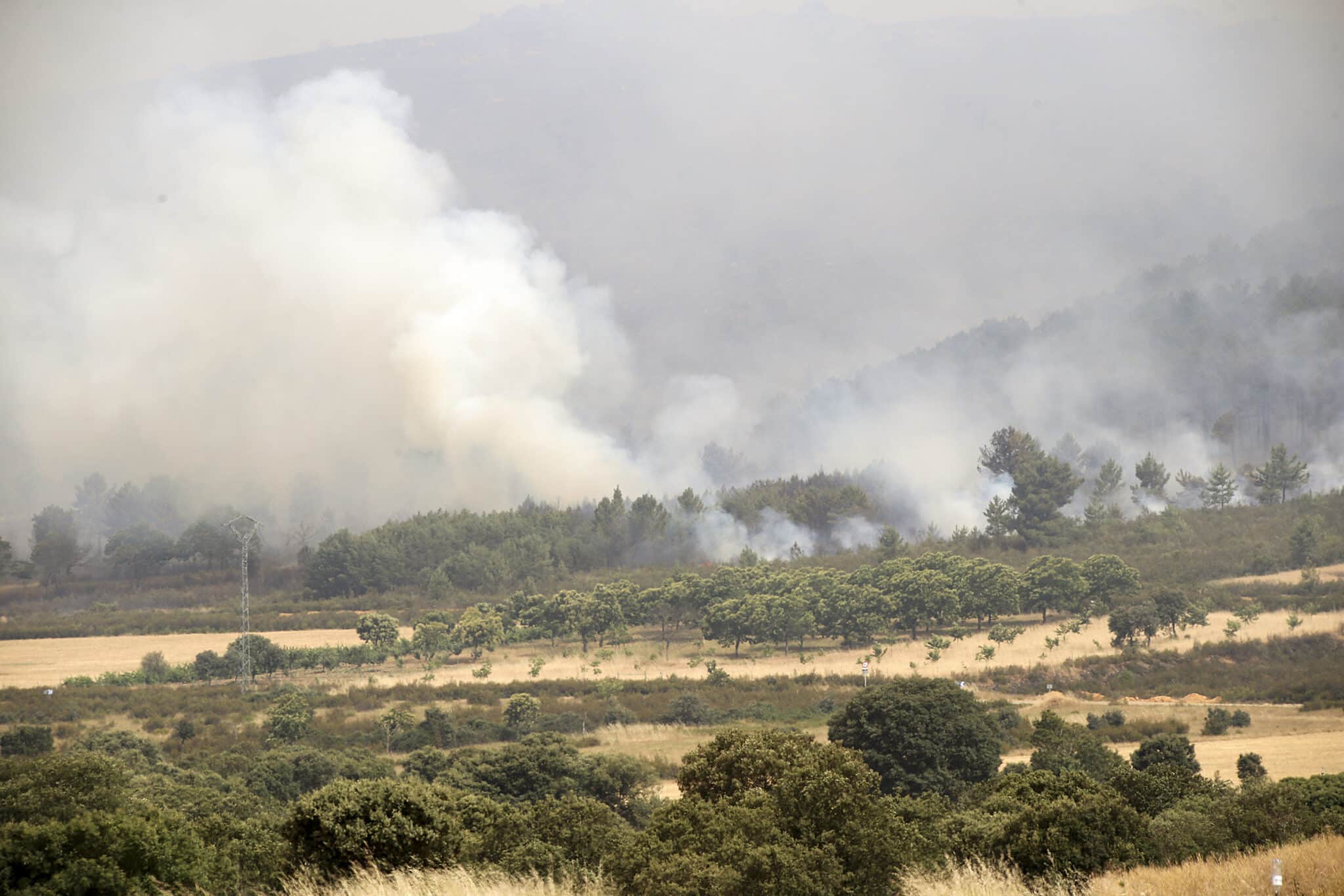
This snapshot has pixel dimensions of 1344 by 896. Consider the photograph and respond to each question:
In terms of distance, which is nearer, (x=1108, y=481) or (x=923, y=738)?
(x=923, y=738)

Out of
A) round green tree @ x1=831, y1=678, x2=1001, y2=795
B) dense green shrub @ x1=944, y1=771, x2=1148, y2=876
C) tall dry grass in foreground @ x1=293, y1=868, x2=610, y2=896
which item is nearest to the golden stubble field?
round green tree @ x1=831, y1=678, x2=1001, y2=795

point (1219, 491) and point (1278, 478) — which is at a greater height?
point (1278, 478)

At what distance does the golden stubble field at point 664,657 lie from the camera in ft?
269

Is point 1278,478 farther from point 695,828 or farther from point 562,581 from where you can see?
point 695,828

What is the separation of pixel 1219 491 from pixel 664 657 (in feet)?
265

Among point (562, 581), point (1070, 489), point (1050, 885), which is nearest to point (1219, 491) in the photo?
point (1070, 489)

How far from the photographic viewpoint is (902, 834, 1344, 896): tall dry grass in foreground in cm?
1638

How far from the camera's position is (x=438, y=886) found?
18.0 meters

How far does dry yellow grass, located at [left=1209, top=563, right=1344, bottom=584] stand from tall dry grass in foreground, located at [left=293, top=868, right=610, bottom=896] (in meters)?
93.7

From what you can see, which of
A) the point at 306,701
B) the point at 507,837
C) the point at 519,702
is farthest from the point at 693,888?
the point at 306,701

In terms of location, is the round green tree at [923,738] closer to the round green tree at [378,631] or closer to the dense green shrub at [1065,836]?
the dense green shrub at [1065,836]

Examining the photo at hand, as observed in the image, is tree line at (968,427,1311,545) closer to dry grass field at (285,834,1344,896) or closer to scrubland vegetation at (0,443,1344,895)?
scrubland vegetation at (0,443,1344,895)

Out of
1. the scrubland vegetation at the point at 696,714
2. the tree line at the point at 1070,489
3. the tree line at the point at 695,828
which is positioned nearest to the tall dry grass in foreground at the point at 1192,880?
the scrubland vegetation at the point at 696,714

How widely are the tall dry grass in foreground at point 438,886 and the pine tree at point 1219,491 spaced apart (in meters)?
132
